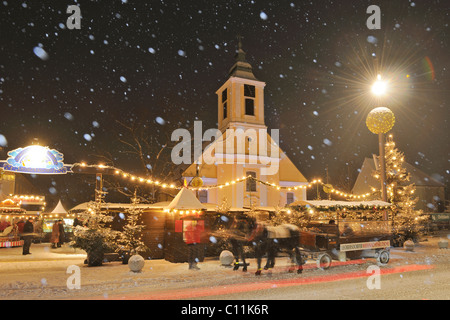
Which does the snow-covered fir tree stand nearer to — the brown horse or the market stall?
the brown horse

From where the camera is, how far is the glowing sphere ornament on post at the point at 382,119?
12484 mm

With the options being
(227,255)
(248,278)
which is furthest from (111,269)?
(248,278)

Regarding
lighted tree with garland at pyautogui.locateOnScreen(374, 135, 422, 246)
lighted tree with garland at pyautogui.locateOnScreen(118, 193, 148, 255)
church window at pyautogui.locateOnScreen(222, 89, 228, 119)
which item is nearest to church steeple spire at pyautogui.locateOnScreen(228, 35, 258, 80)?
church window at pyautogui.locateOnScreen(222, 89, 228, 119)

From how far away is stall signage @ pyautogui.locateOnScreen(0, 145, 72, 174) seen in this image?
51.0ft

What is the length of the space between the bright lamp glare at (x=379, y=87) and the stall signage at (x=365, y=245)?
6464 mm

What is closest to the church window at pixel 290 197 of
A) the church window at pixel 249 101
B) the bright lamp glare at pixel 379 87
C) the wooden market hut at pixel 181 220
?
the church window at pixel 249 101

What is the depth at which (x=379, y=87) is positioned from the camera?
13.9 meters

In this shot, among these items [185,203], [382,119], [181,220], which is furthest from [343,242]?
[181,220]

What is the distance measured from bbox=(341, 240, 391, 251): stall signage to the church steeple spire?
23.6m

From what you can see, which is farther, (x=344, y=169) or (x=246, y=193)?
(x=344, y=169)

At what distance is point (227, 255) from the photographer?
43.6 ft
